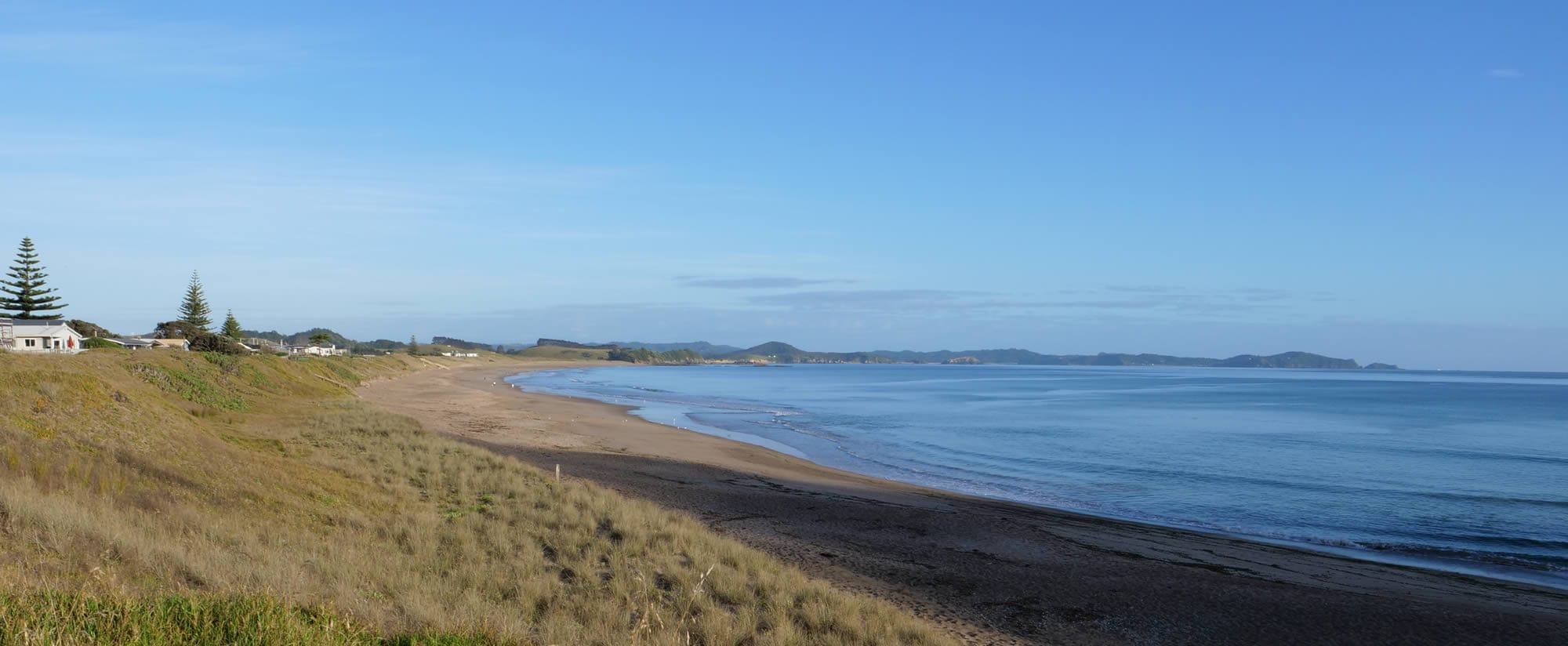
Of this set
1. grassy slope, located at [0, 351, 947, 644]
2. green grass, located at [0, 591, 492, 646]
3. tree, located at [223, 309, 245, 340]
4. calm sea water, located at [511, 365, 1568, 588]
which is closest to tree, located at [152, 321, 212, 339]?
tree, located at [223, 309, 245, 340]

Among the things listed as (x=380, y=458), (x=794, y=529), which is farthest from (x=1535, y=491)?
(x=380, y=458)

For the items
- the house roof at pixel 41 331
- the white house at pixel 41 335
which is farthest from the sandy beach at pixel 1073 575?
the house roof at pixel 41 331

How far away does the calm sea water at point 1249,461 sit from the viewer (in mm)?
18656

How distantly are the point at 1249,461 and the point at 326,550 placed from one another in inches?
1213

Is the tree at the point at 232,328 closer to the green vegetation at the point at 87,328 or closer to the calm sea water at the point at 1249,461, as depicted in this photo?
the green vegetation at the point at 87,328

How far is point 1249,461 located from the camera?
3145 centimetres

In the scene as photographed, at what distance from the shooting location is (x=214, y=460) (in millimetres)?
13984

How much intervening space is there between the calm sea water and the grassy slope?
12.5 metres

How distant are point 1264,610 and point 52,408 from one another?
18265 millimetres

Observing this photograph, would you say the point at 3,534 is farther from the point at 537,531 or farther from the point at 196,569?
the point at 537,531

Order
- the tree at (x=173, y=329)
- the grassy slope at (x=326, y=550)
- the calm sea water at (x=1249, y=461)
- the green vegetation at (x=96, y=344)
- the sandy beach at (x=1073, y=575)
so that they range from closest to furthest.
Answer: the grassy slope at (x=326, y=550) < the sandy beach at (x=1073, y=575) < the calm sea water at (x=1249, y=461) < the green vegetation at (x=96, y=344) < the tree at (x=173, y=329)

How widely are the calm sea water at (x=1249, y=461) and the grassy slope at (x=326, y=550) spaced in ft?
41.1

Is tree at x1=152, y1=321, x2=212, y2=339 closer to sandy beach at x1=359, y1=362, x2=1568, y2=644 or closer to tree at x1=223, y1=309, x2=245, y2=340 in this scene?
tree at x1=223, y1=309, x2=245, y2=340

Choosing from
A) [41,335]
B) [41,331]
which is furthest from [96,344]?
[41,331]
